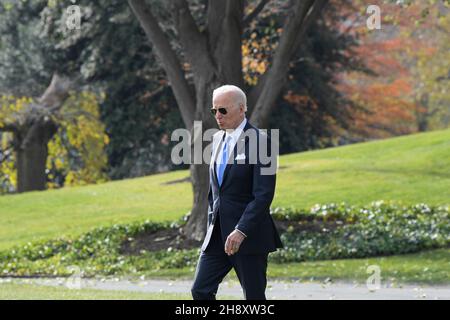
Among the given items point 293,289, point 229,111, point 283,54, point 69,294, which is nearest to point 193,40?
point 283,54

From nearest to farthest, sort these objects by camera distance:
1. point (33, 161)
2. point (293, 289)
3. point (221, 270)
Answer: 1. point (221, 270)
2. point (293, 289)
3. point (33, 161)

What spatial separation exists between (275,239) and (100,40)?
2335 cm

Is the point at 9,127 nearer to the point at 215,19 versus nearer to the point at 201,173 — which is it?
the point at 201,173

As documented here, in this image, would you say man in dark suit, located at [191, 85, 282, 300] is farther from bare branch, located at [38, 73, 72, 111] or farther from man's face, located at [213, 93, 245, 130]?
bare branch, located at [38, 73, 72, 111]

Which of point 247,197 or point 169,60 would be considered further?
point 169,60

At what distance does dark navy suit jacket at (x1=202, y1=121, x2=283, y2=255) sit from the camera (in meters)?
7.74

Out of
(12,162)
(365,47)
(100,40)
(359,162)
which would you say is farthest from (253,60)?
(365,47)

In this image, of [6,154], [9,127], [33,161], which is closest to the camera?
[9,127]

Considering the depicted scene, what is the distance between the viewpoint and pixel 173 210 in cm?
2230

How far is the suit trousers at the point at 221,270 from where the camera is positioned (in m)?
7.84

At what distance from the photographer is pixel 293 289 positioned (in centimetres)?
1356

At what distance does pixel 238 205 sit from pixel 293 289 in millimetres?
5834

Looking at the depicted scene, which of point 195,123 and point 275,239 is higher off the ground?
point 195,123
